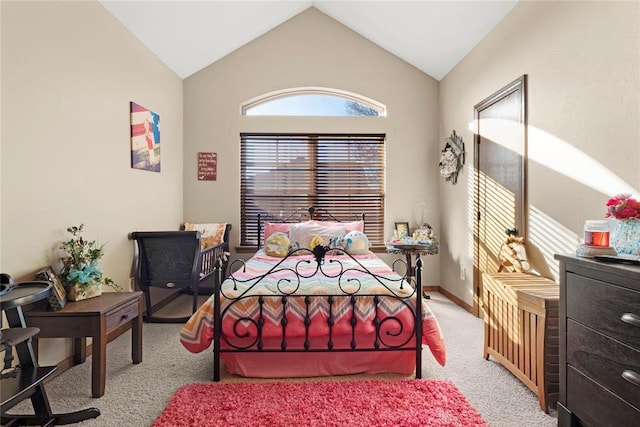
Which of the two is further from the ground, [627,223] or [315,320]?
[627,223]

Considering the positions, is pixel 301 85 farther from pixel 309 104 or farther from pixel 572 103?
pixel 572 103

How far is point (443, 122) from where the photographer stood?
4.38 meters

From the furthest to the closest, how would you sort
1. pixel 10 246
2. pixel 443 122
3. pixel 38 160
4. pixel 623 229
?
1. pixel 443 122
2. pixel 38 160
3. pixel 10 246
4. pixel 623 229

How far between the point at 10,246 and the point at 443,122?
167 inches

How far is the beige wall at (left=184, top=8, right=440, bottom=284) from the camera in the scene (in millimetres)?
4453

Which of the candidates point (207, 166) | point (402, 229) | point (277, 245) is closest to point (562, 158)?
point (402, 229)

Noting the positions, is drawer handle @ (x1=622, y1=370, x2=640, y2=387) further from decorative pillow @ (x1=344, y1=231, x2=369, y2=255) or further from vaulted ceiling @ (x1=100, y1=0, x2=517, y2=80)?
vaulted ceiling @ (x1=100, y1=0, x2=517, y2=80)

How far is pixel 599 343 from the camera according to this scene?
4.74 ft

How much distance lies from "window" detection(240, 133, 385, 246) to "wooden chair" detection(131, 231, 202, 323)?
1.20 metres

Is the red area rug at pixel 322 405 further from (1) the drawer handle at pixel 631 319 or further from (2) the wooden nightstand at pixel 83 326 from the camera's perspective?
(1) the drawer handle at pixel 631 319

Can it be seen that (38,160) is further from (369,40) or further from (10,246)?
(369,40)

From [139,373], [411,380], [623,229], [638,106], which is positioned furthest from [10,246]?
[638,106]

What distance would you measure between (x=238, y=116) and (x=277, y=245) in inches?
72.4

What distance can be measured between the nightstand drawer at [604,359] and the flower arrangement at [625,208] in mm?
502
